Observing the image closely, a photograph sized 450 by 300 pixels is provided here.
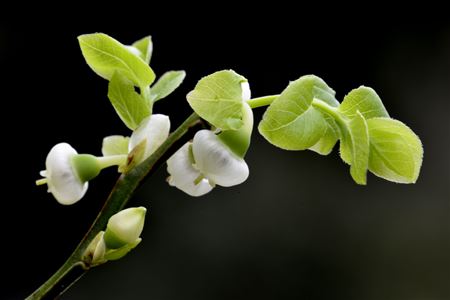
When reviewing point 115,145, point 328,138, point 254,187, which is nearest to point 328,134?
point 328,138

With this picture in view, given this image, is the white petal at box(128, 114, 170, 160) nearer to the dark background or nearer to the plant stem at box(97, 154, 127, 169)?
the plant stem at box(97, 154, 127, 169)

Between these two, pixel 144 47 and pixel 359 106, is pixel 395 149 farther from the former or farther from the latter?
pixel 144 47

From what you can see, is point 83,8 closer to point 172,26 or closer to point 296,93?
point 172,26

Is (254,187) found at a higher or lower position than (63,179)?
lower

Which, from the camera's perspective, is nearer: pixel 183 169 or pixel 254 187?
pixel 183 169

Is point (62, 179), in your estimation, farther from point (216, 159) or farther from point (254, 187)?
point (254, 187)

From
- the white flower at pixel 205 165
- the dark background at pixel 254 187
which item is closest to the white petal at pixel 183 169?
the white flower at pixel 205 165

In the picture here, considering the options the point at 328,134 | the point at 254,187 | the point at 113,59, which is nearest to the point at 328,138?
the point at 328,134

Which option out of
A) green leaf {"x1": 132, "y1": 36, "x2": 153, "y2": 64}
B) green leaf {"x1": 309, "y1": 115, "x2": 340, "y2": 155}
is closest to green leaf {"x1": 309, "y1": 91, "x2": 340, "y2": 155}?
green leaf {"x1": 309, "y1": 115, "x2": 340, "y2": 155}
